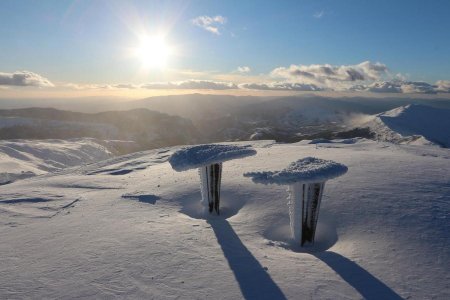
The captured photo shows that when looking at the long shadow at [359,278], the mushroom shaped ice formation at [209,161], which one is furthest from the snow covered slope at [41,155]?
the long shadow at [359,278]

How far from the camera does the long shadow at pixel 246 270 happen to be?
30.9ft

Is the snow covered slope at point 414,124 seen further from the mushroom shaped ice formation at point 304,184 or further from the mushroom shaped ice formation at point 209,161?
the mushroom shaped ice formation at point 304,184

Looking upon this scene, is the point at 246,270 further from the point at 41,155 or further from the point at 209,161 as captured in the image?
the point at 41,155

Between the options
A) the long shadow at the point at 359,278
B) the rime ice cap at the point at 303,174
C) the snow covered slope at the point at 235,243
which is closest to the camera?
the long shadow at the point at 359,278

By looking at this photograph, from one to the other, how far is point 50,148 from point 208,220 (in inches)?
3768

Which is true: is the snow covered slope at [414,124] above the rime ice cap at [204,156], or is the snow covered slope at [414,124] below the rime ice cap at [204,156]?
below

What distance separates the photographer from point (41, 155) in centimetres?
8900

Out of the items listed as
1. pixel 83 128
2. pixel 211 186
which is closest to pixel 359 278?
pixel 211 186

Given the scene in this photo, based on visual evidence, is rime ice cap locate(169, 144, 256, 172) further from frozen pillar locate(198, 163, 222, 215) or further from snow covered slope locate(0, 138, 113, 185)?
snow covered slope locate(0, 138, 113, 185)

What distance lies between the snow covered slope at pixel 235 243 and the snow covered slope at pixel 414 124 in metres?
153

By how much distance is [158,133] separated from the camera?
198 m

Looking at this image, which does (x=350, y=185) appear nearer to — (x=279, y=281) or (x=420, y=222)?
(x=420, y=222)

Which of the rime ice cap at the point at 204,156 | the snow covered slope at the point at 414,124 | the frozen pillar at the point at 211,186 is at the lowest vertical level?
the snow covered slope at the point at 414,124

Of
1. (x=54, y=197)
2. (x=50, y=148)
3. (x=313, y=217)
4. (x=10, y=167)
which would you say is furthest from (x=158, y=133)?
(x=313, y=217)
